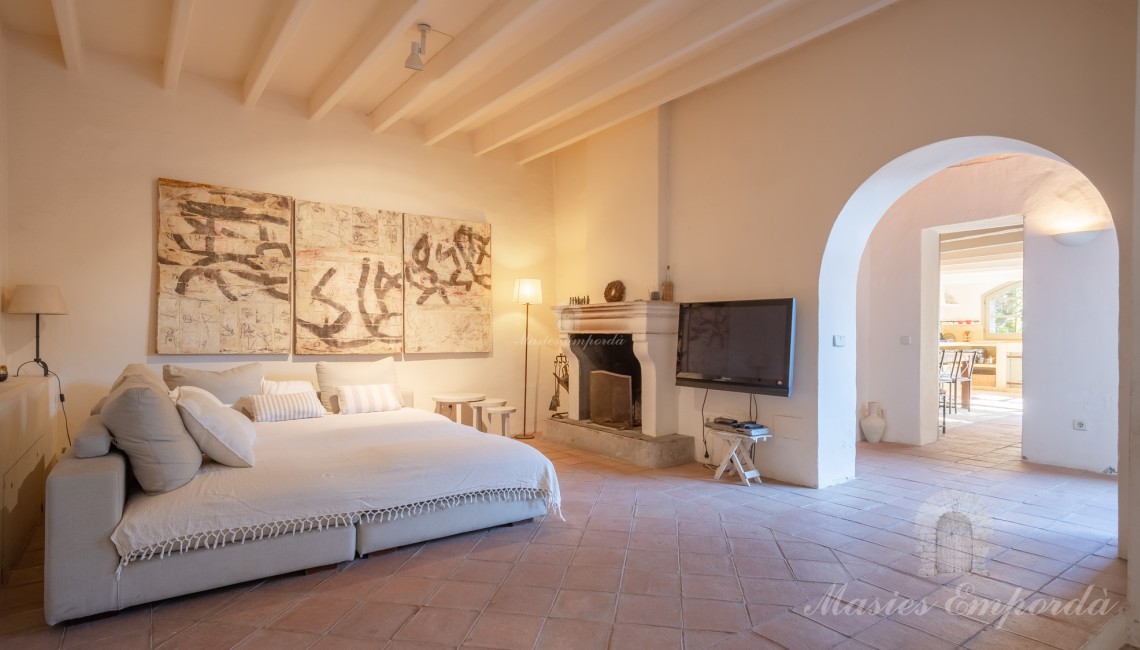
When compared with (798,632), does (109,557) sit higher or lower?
higher

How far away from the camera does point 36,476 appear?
341 cm

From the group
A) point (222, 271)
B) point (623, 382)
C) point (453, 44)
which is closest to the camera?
point (453, 44)

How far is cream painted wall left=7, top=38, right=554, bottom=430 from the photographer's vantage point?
4.23m

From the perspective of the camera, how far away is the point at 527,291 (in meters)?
6.24

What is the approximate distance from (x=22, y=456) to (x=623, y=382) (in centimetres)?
429

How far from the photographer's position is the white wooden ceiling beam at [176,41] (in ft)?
11.3

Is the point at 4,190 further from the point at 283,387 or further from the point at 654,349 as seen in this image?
the point at 654,349

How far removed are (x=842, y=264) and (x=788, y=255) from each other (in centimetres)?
41

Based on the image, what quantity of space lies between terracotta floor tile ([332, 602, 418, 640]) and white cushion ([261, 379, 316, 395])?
8.63ft

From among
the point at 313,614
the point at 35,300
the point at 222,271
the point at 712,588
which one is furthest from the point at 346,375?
the point at 712,588

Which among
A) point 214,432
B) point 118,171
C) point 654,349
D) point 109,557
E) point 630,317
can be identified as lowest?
point 109,557

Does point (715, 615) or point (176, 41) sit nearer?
point (715, 615)

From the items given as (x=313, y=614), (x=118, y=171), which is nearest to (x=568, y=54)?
(x=118, y=171)

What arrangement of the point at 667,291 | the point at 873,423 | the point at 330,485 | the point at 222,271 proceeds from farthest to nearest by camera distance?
the point at 873,423 → the point at 667,291 → the point at 222,271 → the point at 330,485
